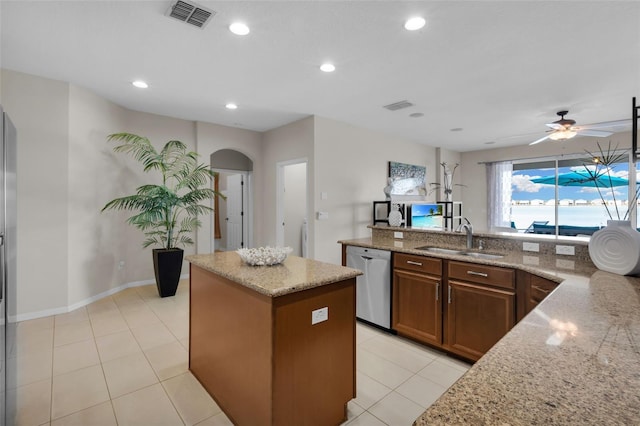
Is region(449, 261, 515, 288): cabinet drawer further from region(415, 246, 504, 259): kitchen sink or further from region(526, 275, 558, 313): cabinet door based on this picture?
region(415, 246, 504, 259): kitchen sink

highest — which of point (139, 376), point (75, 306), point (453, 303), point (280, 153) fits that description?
point (280, 153)

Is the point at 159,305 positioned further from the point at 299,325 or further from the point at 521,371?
the point at 521,371

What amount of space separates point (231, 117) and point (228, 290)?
367 centimetres

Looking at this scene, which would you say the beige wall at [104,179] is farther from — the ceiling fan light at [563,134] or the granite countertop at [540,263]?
the ceiling fan light at [563,134]

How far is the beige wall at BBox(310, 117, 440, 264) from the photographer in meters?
4.71

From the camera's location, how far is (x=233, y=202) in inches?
290

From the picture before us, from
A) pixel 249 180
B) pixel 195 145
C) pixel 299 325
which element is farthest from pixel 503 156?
pixel 299 325

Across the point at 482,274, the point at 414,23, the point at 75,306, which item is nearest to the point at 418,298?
the point at 482,274

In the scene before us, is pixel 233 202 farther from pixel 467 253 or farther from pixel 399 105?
pixel 467 253

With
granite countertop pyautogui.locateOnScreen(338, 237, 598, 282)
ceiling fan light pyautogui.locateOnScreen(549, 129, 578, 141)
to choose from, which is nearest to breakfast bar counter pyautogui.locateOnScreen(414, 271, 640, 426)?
granite countertop pyautogui.locateOnScreen(338, 237, 598, 282)

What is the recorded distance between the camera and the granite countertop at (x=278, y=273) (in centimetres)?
155

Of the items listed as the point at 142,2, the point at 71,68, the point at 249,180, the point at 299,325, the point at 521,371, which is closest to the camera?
the point at 521,371

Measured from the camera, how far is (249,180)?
615cm

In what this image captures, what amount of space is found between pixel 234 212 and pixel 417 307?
544cm
